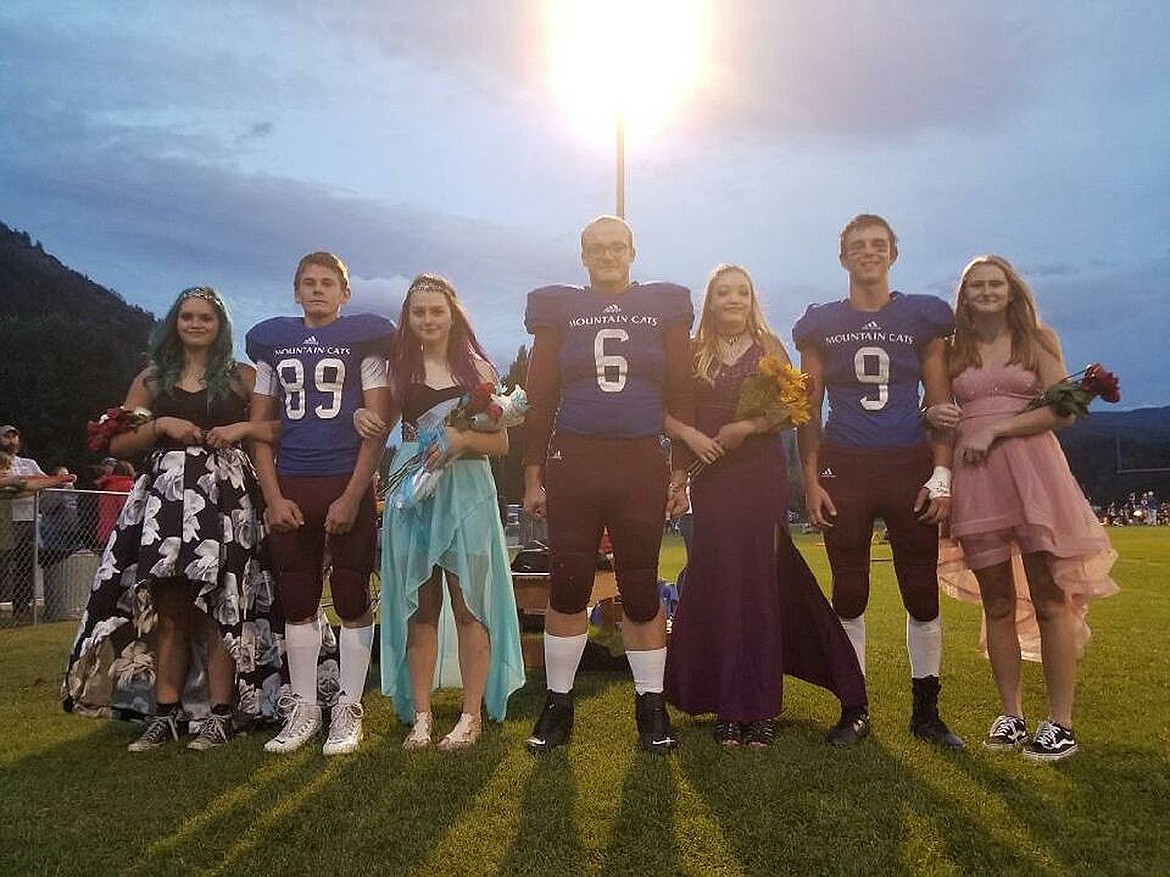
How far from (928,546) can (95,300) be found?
218 ft

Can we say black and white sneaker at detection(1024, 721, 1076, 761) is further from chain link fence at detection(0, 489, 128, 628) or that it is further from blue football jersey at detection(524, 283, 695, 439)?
chain link fence at detection(0, 489, 128, 628)

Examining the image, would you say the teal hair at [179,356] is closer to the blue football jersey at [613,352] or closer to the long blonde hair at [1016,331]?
the blue football jersey at [613,352]

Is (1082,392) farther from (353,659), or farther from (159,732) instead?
(159,732)

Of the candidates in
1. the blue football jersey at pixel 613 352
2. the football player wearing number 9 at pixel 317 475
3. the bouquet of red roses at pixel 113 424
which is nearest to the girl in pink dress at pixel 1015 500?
the blue football jersey at pixel 613 352

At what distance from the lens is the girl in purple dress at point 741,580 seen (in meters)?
4.80

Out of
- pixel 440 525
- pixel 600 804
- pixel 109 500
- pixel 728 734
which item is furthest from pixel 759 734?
pixel 109 500

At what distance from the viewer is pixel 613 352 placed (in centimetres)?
471

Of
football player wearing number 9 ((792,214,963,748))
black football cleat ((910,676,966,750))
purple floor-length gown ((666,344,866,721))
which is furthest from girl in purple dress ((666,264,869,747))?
black football cleat ((910,676,966,750))

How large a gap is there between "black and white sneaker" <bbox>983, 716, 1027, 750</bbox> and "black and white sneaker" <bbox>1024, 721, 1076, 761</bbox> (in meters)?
0.13

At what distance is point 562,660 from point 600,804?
1.12 metres

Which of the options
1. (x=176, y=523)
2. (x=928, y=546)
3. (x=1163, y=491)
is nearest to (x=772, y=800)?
(x=928, y=546)

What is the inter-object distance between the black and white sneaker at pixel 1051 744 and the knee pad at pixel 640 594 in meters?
1.88

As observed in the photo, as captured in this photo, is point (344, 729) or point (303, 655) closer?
point (344, 729)

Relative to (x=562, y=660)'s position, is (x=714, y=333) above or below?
above
